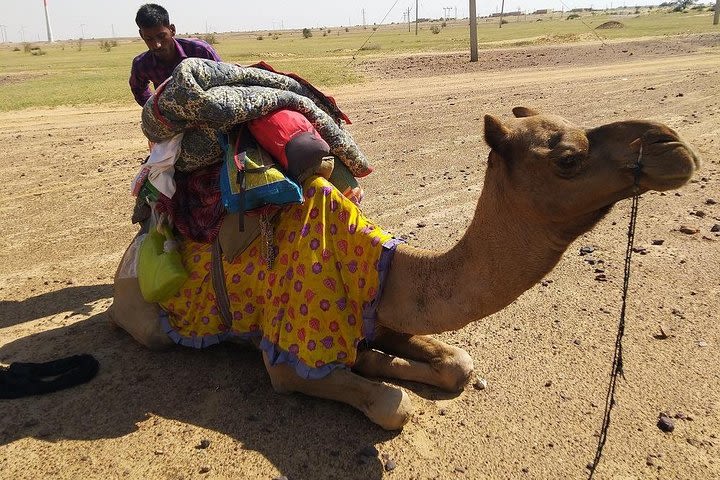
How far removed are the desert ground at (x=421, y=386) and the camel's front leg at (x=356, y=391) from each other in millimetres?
119

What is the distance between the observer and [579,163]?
2.73m

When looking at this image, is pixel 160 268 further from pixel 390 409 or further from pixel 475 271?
pixel 475 271

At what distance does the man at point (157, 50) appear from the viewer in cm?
595

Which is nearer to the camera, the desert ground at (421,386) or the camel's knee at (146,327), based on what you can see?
the desert ground at (421,386)

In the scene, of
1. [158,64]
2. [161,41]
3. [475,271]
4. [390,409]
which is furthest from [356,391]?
[158,64]

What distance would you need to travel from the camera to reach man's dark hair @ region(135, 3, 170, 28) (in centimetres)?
591

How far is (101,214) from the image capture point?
8.16 meters

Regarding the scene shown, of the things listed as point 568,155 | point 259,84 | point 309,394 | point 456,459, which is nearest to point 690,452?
point 456,459

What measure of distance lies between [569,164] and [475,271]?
0.72 meters

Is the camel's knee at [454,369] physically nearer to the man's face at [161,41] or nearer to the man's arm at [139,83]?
the man's face at [161,41]

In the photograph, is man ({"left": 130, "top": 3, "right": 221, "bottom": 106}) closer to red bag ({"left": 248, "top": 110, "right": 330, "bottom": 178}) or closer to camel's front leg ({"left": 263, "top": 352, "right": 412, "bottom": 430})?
red bag ({"left": 248, "top": 110, "right": 330, "bottom": 178})

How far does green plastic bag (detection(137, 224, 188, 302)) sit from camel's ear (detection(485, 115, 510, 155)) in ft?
7.67

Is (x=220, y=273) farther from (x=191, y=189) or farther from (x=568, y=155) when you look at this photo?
(x=568, y=155)

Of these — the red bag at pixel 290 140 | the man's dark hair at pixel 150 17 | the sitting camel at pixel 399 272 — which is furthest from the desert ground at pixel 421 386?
the man's dark hair at pixel 150 17
